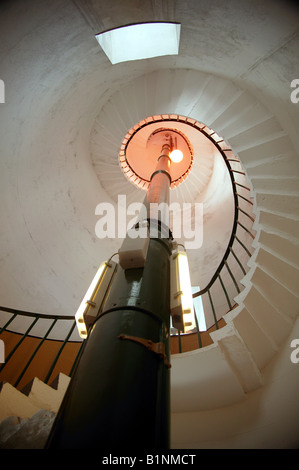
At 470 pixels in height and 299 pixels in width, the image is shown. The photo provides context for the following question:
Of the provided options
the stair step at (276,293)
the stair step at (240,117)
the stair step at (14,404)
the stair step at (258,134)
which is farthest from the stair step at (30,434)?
the stair step at (240,117)

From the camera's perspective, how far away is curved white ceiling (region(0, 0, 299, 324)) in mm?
3082

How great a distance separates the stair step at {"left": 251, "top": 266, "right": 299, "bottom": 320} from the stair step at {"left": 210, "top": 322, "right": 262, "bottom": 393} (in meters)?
0.75

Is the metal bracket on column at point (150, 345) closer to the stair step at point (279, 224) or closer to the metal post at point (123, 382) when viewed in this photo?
the metal post at point (123, 382)

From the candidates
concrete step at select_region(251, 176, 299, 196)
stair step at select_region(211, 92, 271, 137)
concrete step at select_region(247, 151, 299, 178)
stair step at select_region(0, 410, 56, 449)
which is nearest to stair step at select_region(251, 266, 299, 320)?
concrete step at select_region(251, 176, 299, 196)

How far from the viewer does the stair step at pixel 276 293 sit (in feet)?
10.8

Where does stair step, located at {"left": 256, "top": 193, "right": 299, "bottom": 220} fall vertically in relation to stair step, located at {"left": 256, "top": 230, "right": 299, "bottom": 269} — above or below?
above

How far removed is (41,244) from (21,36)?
184 inches

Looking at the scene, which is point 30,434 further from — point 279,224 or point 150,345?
point 279,224

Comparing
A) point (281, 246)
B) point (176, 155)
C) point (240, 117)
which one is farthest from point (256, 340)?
point (176, 155)

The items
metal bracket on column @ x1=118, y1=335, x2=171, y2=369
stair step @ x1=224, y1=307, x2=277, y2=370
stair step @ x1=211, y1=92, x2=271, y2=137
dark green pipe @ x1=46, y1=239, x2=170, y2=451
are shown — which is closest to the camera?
dark green pipe @ x1=46, y1=239, x2=170, y2=451

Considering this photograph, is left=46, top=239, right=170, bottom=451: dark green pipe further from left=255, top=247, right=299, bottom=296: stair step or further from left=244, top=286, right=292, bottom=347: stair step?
left=255, top=247, right=299, bottom=296: stair step

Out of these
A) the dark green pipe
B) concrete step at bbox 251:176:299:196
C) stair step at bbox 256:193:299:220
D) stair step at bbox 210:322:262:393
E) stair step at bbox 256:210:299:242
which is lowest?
the dark green pipe

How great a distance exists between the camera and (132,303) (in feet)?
5.45
